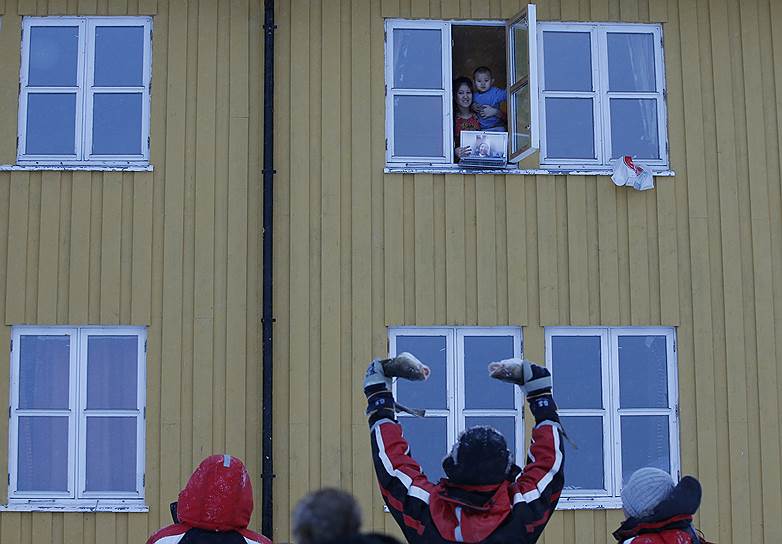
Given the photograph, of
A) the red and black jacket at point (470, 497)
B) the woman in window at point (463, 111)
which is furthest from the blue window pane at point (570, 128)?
the red and black jacket at point (470, 497)

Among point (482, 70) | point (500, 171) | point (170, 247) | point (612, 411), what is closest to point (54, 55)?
point (170, 247)

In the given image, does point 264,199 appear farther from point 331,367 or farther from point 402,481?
point 402,481

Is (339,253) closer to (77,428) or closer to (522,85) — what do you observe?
(522,85)

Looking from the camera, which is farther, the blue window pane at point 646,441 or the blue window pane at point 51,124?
the blue window pane at point 51,124

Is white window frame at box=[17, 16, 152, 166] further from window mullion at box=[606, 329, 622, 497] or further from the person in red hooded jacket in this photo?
the person in red hooded jacket

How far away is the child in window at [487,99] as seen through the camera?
10.7 m

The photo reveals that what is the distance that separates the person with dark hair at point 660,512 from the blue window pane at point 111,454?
548 centimetres

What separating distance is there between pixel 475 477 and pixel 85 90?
6750mm

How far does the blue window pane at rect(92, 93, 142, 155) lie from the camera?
33.3 feet

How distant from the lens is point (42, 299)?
983 cm

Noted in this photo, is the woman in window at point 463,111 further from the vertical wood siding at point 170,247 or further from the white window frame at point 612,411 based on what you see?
the white window frame at point 612,411

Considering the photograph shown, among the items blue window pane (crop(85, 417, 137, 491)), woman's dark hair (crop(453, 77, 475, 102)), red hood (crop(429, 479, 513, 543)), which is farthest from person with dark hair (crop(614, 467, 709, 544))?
woman's dark hair (crop(453, 77, 475, 102))

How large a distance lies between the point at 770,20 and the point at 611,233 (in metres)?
2.54

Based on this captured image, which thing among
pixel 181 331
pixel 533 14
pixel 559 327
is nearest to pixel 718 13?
pixel 533 14
